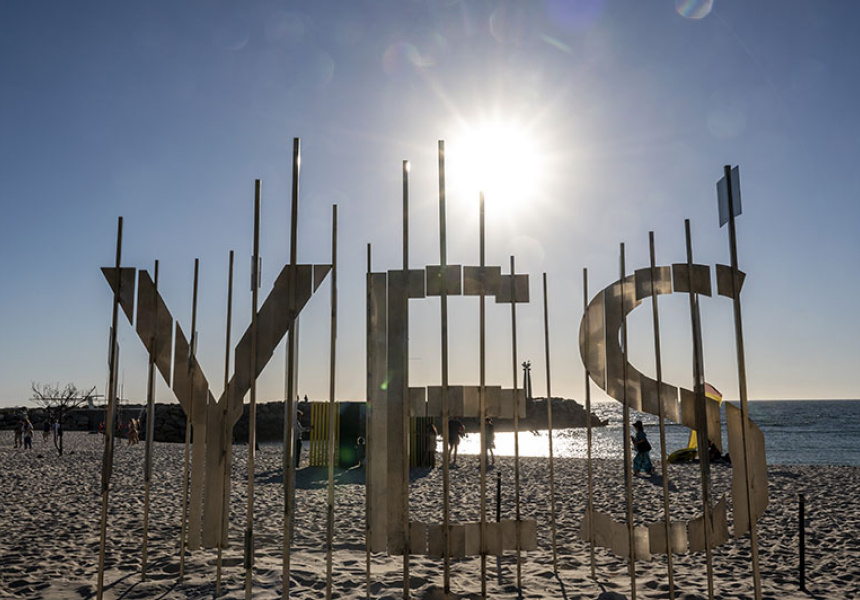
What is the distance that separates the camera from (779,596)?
6.67 metres

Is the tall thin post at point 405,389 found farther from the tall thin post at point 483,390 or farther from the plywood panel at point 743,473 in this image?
the plywood panel at point 743,473

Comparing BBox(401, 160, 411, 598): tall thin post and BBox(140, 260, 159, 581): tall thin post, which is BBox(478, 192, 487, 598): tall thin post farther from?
BBox(140, 260, 159, 581): tall thin post

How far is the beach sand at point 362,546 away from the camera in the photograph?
22.8 ft

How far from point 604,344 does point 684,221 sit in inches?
57.3

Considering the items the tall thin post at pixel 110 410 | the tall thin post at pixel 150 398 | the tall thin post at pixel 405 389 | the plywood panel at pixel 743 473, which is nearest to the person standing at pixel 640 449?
the plywood panel at pixel 743 473

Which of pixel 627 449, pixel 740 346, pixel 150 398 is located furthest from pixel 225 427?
pixel 740 346

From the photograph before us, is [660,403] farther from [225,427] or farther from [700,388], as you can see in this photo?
[225,427]

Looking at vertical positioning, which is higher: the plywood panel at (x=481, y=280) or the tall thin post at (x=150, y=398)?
the plywood panel at (x=481, y=280)

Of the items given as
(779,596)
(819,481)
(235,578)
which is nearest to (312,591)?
(235,578)

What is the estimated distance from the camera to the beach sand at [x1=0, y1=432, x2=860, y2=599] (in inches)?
273

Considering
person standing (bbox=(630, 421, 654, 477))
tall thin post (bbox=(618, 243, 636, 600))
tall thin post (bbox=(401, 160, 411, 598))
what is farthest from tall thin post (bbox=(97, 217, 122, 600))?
person standing (bbox=(630, 421, 654, 477))

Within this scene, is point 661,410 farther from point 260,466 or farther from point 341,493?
point 260,466

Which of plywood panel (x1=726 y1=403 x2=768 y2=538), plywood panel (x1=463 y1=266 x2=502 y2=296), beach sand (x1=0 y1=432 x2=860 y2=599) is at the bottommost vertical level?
beach sand (x1=0 y1=432 x2=860 y2=599)

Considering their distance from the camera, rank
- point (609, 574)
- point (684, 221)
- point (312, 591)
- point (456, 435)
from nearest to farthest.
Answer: point (684, 221) → point (312, 591) → point (609, 574) → point (456, 435)
